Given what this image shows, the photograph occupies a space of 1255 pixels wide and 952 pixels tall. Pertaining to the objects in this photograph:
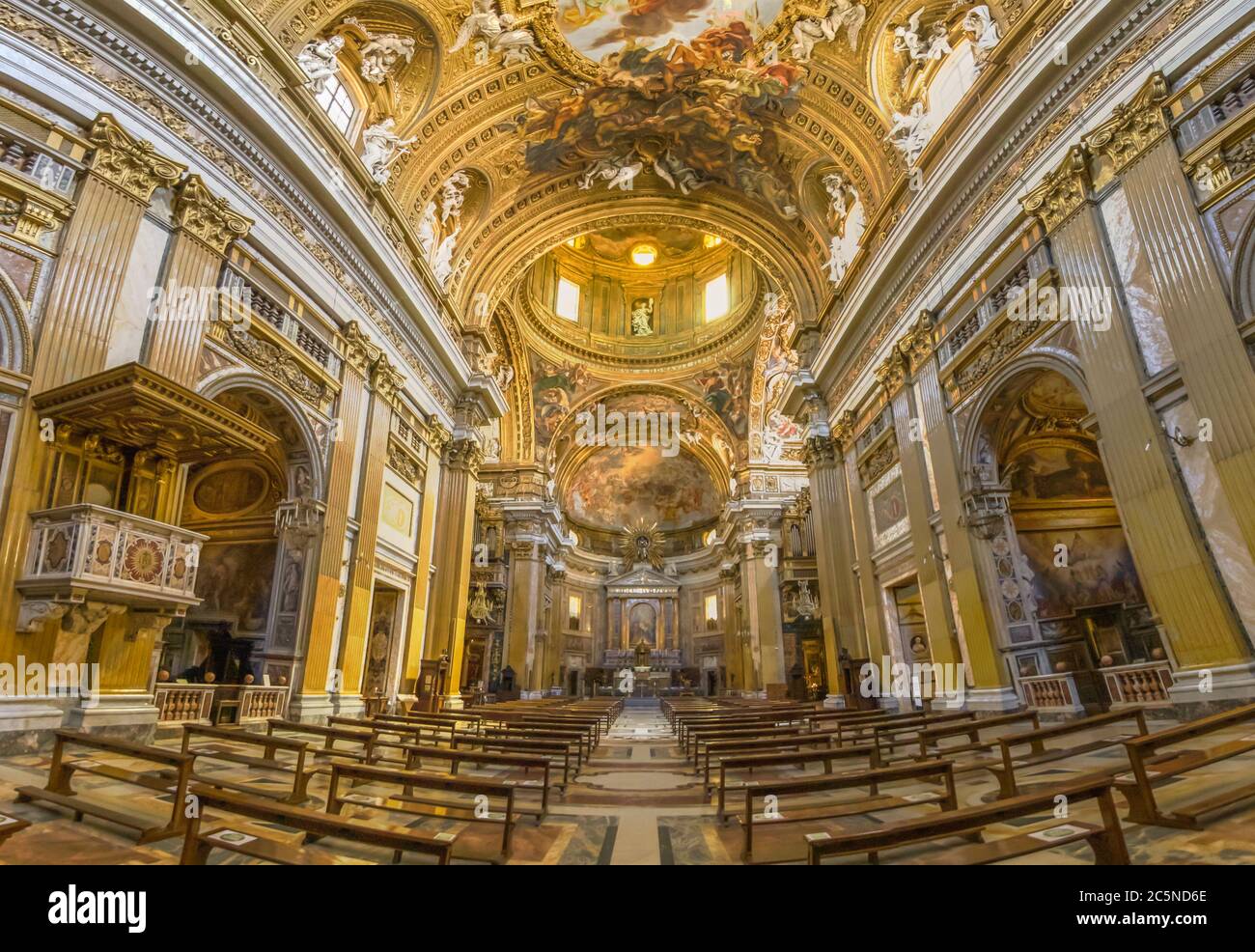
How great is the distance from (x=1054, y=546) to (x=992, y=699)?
279cm

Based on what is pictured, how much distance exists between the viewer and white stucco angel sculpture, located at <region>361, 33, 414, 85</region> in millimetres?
10797

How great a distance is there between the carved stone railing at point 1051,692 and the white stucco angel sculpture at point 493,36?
14.2 meters

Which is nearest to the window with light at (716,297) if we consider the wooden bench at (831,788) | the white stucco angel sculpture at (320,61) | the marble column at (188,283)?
the white stucco angel sculpture at (320,61)

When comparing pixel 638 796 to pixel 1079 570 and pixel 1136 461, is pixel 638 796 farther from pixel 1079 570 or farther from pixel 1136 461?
pixel 1079 570

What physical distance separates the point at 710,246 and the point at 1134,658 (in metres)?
21.7

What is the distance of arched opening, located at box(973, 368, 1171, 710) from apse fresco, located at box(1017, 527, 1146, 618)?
0.02 m

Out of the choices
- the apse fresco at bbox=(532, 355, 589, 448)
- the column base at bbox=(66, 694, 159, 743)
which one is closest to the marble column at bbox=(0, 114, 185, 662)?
the column base at bbox=(66, 694, 159, 743)

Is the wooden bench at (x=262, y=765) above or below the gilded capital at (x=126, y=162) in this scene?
below

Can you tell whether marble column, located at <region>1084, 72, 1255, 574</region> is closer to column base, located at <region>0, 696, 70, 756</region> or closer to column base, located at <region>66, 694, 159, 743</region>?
column base, located at <region>66, 694, 159, 743</region>

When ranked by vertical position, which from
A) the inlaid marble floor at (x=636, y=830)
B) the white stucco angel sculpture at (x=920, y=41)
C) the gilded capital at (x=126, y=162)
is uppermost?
the white stucco angel sculpture at (x=920, y=41)

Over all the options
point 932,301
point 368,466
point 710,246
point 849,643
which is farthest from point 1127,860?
point 710,246

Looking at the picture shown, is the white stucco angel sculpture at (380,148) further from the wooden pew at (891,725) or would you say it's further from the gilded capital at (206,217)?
the wooden pew at (891,725)

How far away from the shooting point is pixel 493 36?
1159 cm

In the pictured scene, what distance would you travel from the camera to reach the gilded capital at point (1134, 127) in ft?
20.9
